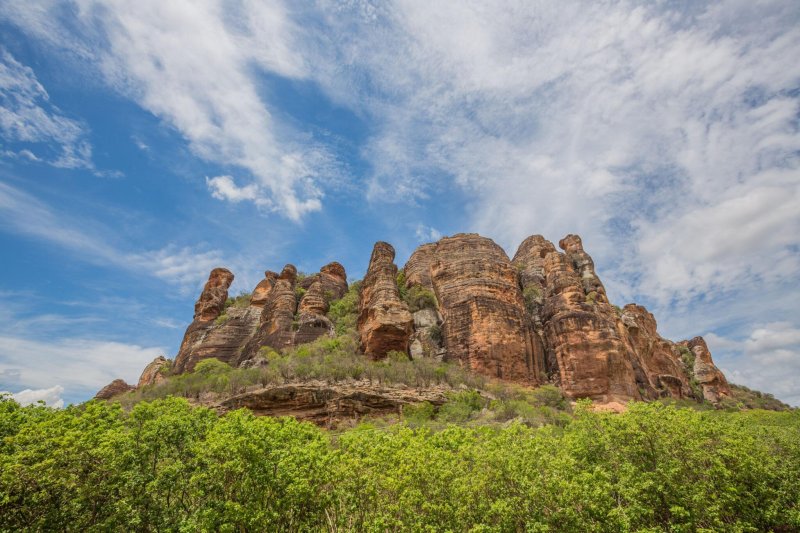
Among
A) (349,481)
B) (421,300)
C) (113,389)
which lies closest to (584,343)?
(421,300)

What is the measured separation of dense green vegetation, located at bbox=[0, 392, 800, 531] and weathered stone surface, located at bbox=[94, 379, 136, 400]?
176ft

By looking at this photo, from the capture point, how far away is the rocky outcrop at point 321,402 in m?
31.1

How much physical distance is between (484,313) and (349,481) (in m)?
34.0

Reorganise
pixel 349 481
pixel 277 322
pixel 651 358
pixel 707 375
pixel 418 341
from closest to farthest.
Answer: pixel 349 481, pixel 418 341, pixel 277 322, pixel 651 358, pixel 707 375

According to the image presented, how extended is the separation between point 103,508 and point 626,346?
46.3 meters

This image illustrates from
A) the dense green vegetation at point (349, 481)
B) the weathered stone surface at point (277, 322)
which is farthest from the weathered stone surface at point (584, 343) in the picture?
the weathered stone surface at point (277, 322)

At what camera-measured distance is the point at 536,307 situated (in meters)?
49.8

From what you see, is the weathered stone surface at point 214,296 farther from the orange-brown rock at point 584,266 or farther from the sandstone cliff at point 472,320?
the orange-brown rock at point 584,266

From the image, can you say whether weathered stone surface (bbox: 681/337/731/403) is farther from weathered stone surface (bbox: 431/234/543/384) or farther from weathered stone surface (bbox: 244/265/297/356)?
weathered stone surface (bbox: 244/265/297/356)

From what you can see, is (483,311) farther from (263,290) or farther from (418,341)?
(263,290)

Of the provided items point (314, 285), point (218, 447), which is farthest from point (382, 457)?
point (314, 285)

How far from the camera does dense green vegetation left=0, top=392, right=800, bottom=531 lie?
10.5 meters

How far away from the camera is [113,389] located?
59.4m

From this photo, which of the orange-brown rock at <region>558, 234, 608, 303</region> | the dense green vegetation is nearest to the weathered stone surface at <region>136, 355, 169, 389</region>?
the dense green vegetation
